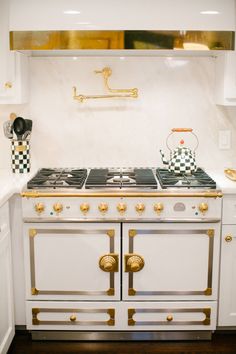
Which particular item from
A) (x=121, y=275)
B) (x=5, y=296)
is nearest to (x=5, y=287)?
(x=5, y=296)

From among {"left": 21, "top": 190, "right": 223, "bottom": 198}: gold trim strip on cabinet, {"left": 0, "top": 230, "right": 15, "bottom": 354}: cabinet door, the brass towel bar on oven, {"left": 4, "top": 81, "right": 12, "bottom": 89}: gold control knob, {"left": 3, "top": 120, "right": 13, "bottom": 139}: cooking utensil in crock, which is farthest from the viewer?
the brass towel bar on oven

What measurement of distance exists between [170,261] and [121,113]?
1097 mm

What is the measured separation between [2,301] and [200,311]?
3.83ft

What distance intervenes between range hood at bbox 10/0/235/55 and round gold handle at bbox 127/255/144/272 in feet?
4.01

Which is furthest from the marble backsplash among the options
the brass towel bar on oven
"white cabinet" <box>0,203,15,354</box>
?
"white cabinet" <box>0,203,15,354</box>

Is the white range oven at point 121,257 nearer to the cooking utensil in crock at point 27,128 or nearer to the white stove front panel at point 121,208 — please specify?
the white stove front panel at point 121,208

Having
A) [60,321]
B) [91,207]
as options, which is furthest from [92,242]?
[60,321]

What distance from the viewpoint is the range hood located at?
2.94m

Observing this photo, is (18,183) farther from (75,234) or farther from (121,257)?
(121,257)

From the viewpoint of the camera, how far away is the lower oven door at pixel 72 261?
2943 millimetres

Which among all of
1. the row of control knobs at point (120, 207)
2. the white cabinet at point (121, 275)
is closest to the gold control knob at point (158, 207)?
the row of control knobs at point (120, 207)

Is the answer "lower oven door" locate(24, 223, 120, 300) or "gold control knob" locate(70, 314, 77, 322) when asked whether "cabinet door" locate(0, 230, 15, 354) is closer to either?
"lower oven door" locate(24, 223, 120, 300)

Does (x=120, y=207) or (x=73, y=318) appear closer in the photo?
(x=120, y=207)

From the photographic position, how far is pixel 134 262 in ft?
9.68
